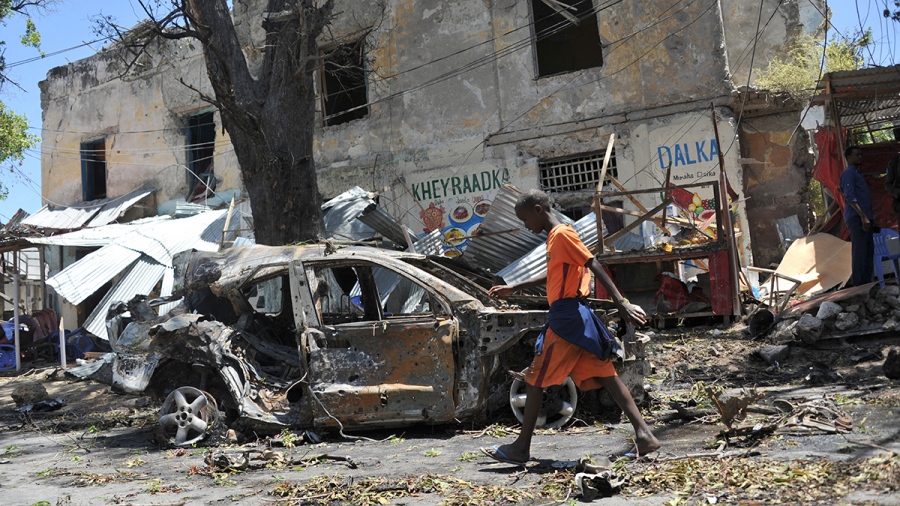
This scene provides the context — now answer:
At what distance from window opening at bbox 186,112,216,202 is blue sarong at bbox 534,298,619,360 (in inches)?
641

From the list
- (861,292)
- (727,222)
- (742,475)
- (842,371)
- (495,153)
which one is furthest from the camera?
(495,153)

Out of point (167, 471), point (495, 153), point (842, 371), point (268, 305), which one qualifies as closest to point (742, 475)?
point (167, 471)

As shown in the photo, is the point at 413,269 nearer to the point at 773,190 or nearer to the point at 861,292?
the point at 861,292

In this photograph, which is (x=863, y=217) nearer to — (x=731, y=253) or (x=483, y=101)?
(x=731, y=253)

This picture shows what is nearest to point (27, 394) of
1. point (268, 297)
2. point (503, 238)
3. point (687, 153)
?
point (268, 297)

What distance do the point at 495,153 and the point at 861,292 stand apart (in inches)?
342

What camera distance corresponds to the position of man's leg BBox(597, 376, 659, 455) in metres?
4.73

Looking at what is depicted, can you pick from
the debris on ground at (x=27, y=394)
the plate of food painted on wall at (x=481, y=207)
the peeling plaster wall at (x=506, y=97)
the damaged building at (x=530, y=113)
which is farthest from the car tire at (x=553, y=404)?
the plate of food painted on wall at (x=481, y=207)

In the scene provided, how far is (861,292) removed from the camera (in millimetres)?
8984

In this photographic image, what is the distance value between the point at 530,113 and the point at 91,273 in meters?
9.14

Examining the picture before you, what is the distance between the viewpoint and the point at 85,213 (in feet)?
69.7

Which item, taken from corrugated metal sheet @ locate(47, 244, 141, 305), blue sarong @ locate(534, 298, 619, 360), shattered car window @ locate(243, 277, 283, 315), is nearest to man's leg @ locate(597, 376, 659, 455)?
blue sarong @ locate(534, 298, 619, 360)

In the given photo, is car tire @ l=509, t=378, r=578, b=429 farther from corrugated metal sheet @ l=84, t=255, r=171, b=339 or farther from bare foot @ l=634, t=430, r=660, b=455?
corrugated metal sheet @ l=84, t=255, r=171, b=339

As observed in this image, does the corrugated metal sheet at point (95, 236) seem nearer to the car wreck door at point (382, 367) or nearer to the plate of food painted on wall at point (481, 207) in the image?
the plate of food painted on wall at point (481, 207)
